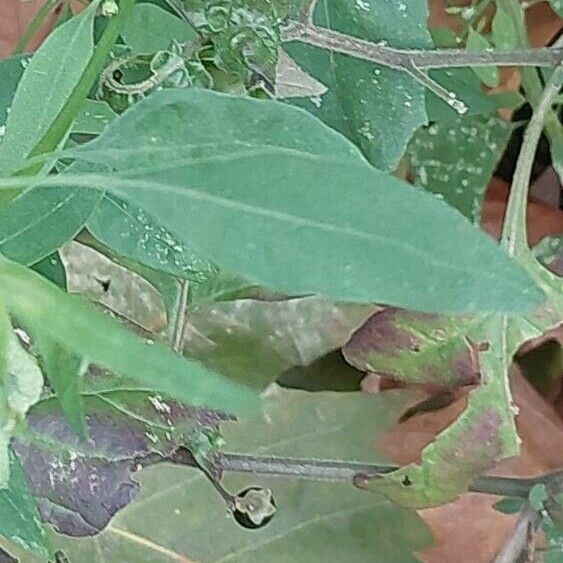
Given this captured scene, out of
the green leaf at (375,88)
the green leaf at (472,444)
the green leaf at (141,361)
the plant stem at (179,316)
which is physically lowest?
the green leaf at (472,444)

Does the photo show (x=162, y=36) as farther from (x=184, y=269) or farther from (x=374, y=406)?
(x=374, y=406)

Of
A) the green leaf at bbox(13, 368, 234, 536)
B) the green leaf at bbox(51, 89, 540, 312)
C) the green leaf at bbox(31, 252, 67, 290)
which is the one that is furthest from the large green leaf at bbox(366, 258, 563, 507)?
the green leaf at bbox(51, 89, 540, 312)

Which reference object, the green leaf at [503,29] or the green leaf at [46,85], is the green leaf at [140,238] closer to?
the green leaf at [46,85]

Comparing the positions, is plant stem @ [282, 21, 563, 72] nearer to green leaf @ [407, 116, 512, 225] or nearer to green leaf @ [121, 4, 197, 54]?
green leaf @ [121, 4, 197, 54]

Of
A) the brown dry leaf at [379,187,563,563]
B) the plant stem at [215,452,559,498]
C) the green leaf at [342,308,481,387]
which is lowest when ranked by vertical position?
the brown dry leaf at [379,187,563,563]

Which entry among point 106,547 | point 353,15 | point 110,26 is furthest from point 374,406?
point 110,26

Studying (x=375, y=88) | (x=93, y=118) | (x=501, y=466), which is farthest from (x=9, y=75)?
(x=501, y=466)

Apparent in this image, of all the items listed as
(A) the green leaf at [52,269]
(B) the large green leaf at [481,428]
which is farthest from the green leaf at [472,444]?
(A) the green leaf at [52,269]
